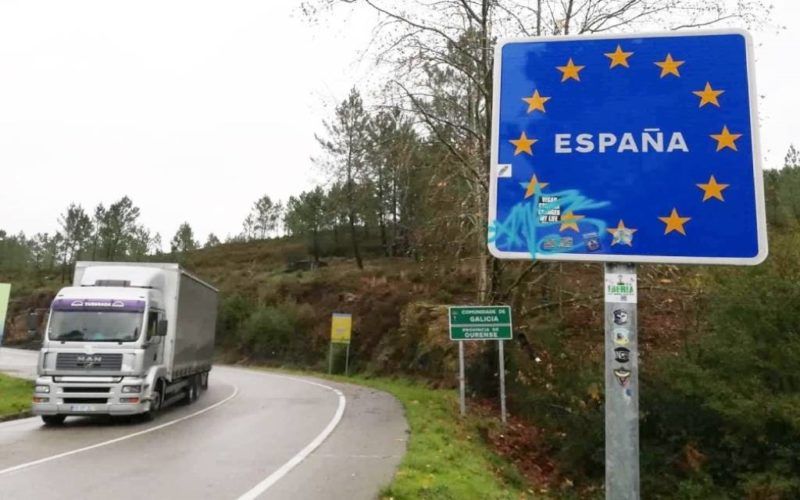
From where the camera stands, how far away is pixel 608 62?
296 centimetres

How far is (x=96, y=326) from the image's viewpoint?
15.4 meters

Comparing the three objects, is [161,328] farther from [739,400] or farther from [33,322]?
[739,400]

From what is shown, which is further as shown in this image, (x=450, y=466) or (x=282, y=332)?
(x=282, y=332)

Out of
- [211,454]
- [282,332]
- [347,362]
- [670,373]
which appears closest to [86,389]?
[211,454]

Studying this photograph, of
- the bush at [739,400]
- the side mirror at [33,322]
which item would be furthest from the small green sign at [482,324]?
the side mirror at [33,322]

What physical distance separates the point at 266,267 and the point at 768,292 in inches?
2587

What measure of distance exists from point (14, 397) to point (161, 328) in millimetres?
8063

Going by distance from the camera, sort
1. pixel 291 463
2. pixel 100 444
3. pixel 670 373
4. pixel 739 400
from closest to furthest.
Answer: pixel 739 400 → pixel 291 463 → pixel 670 373 → pixel 100 444

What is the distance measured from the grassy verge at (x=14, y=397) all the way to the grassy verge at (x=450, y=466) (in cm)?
1053

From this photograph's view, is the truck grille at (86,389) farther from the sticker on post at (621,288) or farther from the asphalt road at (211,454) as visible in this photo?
the sticker on post at (621,288)

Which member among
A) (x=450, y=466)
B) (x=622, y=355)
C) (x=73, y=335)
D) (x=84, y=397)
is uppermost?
(x=622, y=355)

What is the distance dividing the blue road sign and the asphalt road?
257 inches

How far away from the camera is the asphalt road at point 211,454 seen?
8.73 metres

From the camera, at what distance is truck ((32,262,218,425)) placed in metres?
15.0
